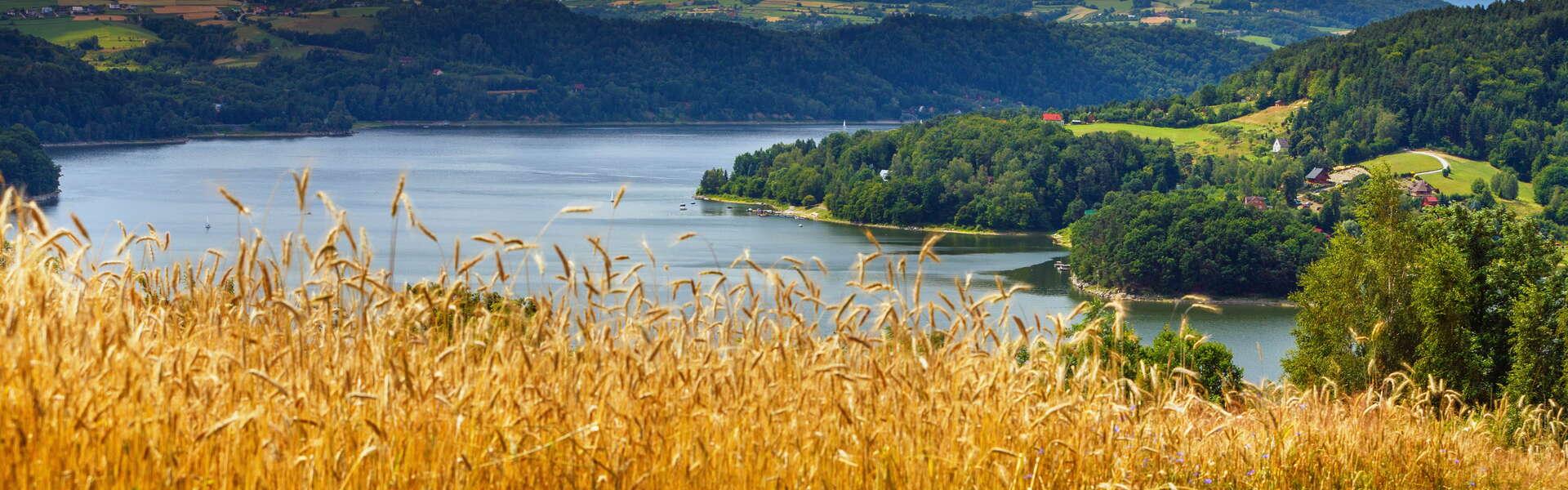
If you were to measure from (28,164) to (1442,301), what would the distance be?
306ft

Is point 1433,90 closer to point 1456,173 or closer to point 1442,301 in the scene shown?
point 1456,173

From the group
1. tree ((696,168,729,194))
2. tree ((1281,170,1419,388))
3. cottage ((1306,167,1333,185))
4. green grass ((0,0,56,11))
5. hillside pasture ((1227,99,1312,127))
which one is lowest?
tree ((696,168,729,194))

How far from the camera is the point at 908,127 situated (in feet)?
414

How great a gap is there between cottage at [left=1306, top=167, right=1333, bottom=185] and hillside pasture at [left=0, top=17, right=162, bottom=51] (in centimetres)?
13600

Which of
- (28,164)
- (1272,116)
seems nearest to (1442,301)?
(28,164)

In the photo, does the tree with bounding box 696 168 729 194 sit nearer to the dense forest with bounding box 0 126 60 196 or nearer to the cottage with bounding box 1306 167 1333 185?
the cottage with bounding box 1306 167 1333 185

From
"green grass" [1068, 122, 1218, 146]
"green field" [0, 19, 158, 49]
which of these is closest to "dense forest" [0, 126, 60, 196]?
"green grass" [1068, 122, 1218, 146]

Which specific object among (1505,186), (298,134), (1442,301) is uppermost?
(1442,301)

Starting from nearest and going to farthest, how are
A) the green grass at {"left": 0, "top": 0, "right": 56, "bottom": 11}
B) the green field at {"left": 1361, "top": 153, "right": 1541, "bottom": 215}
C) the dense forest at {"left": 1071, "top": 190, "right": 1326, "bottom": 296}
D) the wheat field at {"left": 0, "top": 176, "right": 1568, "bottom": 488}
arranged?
the wheat field at {"left": 0, "top": 176, "right": 1568, "bottom": 488} < the dense forest at {"left": 1071, "top": 190, "right": 1326, "bottom": 296} < the green field at {"left": 1361, "top": 153, "right": 1541, "bottom": 215} < the green grass at {"left": 0, "top": 0, "right": 56, "bottom": 11}

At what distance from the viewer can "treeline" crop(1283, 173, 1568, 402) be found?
21.0 meters

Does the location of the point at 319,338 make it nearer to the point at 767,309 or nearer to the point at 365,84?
the point at 767,309

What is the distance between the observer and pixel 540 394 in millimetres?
3410

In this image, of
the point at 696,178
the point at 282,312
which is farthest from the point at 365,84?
the point at 282,312

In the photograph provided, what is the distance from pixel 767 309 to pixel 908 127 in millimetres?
123053
